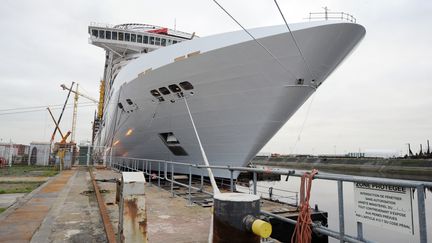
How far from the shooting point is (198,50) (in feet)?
30.3

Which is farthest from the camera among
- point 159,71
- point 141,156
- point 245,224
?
point 141,156

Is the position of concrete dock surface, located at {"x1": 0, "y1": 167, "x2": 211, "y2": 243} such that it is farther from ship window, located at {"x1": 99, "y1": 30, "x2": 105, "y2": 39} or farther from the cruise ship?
ship window, located at {"x1": 99, "y1": 30, "x2": 105, "y2": 39}

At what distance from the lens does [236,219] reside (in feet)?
8.75

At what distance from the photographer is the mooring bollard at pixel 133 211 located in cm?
295

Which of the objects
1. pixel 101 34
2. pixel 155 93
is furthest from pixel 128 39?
pixel 155 93

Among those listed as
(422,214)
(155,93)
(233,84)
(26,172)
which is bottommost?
(26,172)

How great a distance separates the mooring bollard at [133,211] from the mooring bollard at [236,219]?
77cm

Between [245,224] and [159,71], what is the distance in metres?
8.37

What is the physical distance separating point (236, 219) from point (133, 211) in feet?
3.49

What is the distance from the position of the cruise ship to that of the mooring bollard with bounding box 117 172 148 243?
591cm

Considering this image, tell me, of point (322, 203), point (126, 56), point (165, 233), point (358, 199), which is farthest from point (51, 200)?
point (322, 203)

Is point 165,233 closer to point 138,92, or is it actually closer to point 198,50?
point 198,50

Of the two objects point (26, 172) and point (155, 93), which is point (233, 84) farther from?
point (26, 172)

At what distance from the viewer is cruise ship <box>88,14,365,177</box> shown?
816 cm
